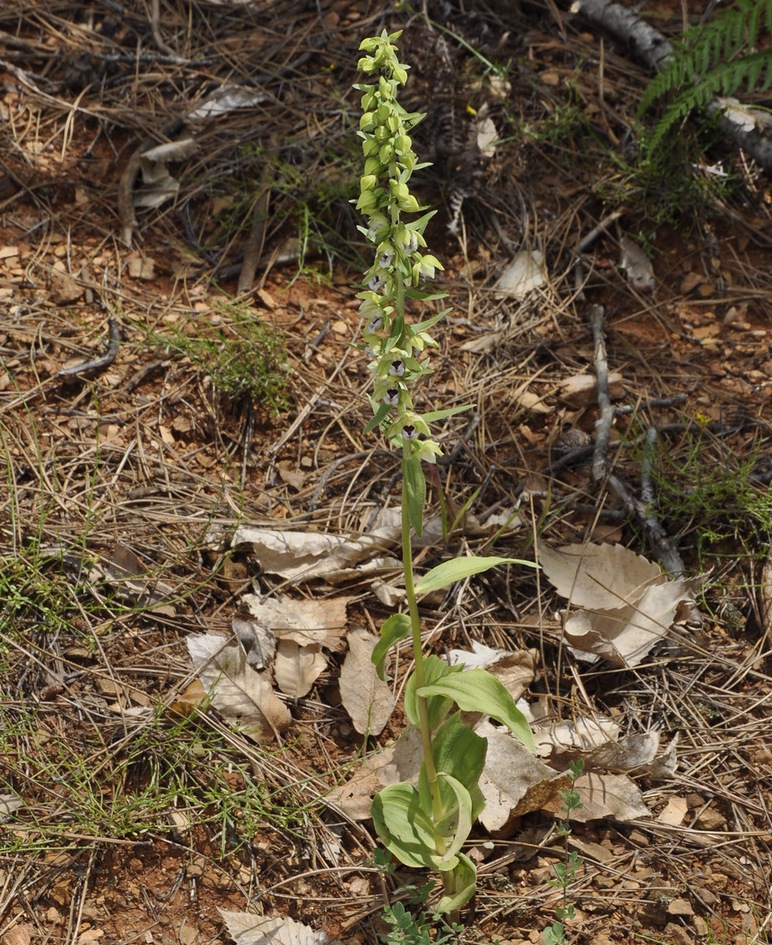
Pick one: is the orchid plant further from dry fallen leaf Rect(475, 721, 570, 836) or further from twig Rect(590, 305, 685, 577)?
twig Rect(590, 305, 685, 577)

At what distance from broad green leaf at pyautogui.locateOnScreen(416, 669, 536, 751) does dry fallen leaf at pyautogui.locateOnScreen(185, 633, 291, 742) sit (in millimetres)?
728

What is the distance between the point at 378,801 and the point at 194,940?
62 centimetres

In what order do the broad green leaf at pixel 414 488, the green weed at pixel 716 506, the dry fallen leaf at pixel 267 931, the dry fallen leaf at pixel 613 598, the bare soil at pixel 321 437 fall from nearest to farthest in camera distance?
the broad green leaf at pixel 414 488 → the dry fallen leaf at pixel 267 931 → the bare soil at pixel 321 437 → the dry fallen leaf at pixel 613 598 → the green weed at pixel 716 506

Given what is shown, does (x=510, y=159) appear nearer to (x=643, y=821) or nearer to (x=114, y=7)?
(x=114, y=7)

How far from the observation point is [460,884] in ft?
8.43

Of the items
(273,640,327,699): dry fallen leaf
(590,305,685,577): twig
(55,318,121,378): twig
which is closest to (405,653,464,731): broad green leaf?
(273,640,327,699): dry fallen leaf

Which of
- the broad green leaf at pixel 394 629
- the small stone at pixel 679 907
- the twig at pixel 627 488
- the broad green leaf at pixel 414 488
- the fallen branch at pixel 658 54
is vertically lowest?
the small stone at pixel 679 907

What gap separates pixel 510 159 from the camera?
14.7ft

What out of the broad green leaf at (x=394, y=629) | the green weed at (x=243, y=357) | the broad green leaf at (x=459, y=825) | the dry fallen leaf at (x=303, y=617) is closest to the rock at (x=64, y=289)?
the green weed at (x=243, y=357)

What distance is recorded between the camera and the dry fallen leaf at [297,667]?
303 cm

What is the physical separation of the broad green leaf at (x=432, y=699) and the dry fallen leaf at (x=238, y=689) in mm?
561

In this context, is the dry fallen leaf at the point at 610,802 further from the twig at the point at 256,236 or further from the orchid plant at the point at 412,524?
the twig at the point at 256,236

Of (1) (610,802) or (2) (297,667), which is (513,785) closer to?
(1) (610,802)

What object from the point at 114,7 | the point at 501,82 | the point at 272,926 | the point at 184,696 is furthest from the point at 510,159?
the point at 272,926
